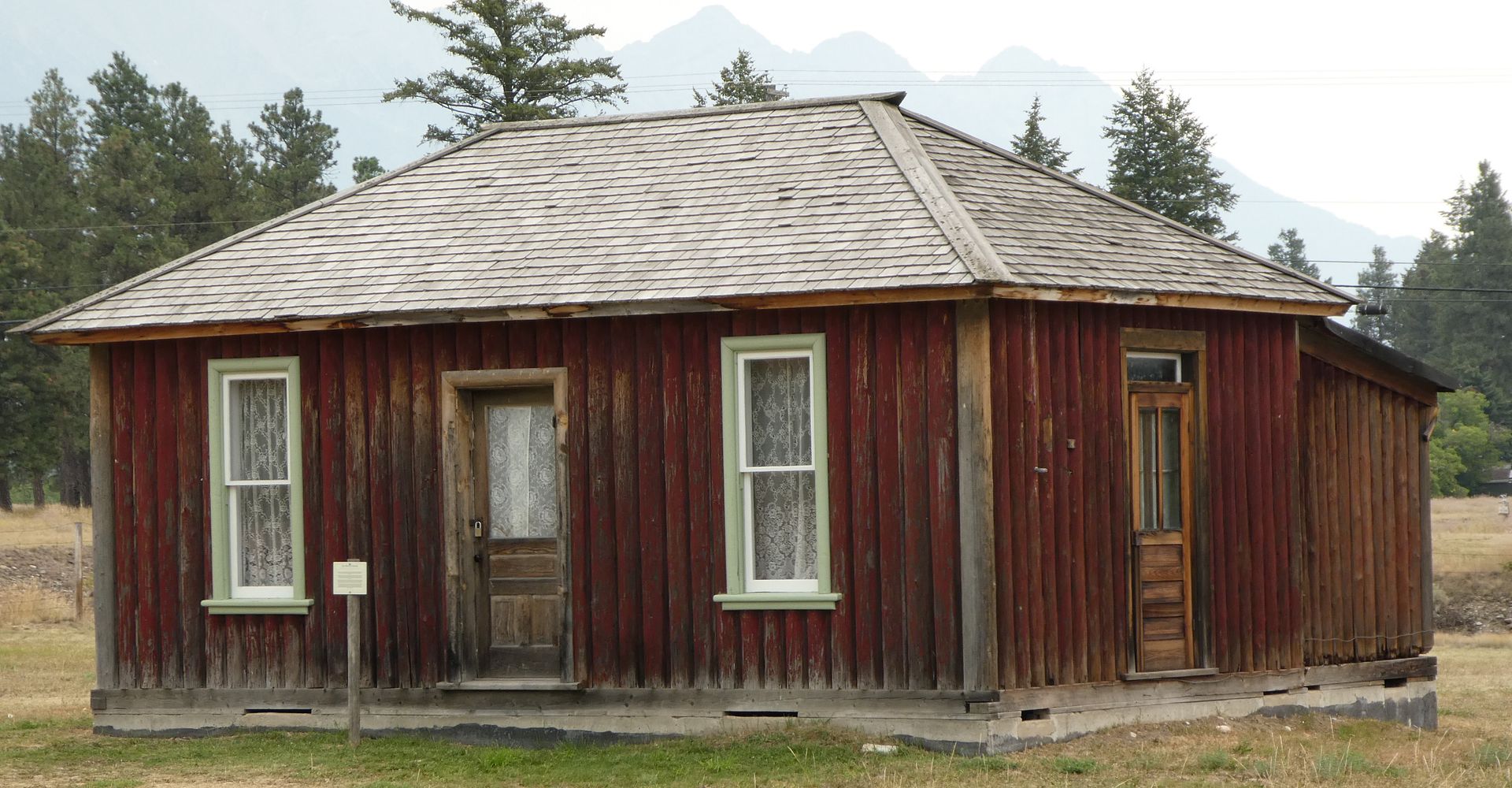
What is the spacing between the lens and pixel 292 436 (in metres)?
13.9

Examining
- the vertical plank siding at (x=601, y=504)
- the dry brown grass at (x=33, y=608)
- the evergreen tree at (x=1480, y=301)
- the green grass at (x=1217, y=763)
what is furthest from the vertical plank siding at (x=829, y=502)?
the evergreen tree at (x=1480, y=301)

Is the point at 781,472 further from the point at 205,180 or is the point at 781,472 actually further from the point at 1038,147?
the point at 205,180

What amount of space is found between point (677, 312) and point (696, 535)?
1.60 m

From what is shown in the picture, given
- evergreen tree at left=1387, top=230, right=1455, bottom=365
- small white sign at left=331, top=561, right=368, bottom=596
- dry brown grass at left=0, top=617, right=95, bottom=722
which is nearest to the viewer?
small white sign at left=331, top=561, right=368, bottom=596

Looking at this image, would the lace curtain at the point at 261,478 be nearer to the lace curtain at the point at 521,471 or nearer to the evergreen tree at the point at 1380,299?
the lace curtain at the point at 521,471

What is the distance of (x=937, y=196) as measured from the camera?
12961mm

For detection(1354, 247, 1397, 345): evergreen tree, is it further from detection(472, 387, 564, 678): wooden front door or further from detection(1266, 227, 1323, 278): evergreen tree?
detection(472, 387, 564, 678): wooden front door

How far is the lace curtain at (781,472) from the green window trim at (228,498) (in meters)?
3.70

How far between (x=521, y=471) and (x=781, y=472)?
7.07ft

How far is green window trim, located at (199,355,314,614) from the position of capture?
546 inches

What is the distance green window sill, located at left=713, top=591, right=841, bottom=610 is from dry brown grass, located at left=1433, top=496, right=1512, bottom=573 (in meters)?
23.4

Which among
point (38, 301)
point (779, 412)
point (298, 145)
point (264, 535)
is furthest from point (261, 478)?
point (298, 145)

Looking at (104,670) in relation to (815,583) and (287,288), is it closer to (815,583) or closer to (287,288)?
(287,288)

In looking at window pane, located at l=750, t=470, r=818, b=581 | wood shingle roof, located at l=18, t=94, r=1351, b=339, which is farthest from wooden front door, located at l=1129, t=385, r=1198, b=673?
window pane, located at l=750, t=470, r=818, b=581
